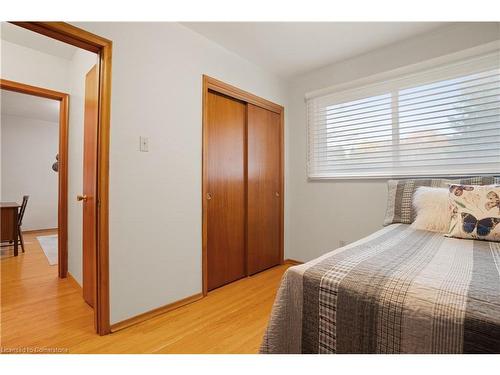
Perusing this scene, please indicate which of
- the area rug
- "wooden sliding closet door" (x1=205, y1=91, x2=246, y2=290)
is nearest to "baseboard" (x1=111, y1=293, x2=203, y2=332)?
"wooden sliding closet door" (x1=205, y1=91, x2=246, y2=290)

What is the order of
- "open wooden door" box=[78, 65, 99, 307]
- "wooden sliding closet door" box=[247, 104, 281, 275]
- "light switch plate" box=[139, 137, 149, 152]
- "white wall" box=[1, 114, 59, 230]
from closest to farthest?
1. "light switch plate" box=[139, 137, 149, 152]
2. "open wooden door" box=[78, 65, 99, 307]
3. "wooden sliding closet door" box=[247, 104, 281, 275]
4. "white wall" box=[1, 114, 59, 230]

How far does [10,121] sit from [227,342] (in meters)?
6.23

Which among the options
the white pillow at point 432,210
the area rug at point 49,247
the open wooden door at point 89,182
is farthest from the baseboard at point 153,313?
the area rug at point 49,247

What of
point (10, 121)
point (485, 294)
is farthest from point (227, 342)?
point (10, 121)

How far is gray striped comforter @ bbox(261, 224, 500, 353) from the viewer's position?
62 centimetres

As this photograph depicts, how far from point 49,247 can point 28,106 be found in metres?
2.57

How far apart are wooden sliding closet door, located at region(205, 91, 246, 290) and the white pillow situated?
1.56 meters

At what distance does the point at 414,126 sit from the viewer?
228cm

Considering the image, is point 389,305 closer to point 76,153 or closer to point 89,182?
point 89,182

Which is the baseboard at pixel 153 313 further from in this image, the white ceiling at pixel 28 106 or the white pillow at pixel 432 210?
the white ceiling at pixel 28 106

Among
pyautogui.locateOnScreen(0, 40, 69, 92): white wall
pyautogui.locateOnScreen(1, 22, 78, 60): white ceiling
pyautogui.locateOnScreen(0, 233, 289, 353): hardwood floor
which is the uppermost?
pyautogui.locateOnScreen(1, 22, 78, 60): white ceiling

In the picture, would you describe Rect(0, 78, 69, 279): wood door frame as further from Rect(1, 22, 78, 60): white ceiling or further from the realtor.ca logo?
the realtor.ca logo

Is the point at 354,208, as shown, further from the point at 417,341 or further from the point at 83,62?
the point at 83,62

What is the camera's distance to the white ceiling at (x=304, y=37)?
2.04 meters
